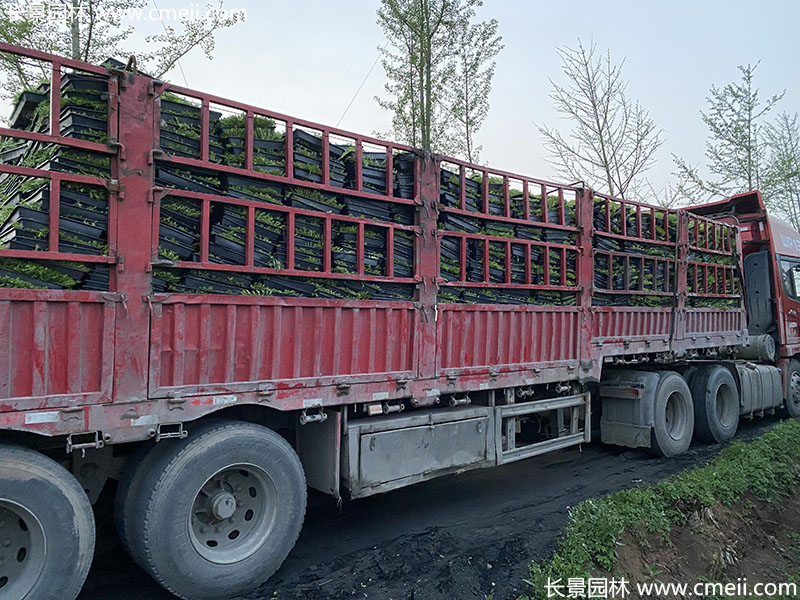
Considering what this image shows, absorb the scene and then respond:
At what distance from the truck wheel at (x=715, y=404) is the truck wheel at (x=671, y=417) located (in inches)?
15.1

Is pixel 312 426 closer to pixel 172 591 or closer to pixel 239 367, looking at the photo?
pixel 239 367

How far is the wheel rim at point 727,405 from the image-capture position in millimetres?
8703

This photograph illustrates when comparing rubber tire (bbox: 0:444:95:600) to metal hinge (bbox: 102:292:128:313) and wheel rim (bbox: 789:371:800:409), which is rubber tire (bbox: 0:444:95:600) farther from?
wheel rim (bbox: 789:371:800:409)

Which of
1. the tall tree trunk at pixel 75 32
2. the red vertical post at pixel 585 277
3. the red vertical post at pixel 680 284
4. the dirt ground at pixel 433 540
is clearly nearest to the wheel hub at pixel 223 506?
the dirt ground at pixel 433 540

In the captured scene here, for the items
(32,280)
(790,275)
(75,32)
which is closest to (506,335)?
(32,280)

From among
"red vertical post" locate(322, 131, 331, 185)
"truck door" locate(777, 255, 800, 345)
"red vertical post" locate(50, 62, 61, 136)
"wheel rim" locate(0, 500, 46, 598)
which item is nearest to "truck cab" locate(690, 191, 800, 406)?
"truck door" locate(777, 255, 800, 345)

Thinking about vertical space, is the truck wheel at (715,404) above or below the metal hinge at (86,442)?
below

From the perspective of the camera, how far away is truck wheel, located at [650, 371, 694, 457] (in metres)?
7.30

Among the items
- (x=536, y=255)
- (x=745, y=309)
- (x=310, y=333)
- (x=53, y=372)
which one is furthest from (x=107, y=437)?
(x=745, y=309)

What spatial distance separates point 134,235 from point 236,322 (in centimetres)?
82

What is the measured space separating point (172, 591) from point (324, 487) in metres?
1.25

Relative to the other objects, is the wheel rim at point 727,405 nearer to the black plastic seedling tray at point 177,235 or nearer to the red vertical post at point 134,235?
the black plastic seedling tray at point 177,235

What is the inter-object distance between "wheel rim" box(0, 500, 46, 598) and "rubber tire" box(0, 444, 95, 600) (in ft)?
0.09

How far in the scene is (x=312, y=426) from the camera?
4449 millimetres
